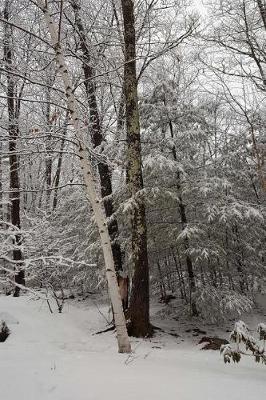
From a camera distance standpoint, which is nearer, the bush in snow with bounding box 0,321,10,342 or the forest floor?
the forest floor

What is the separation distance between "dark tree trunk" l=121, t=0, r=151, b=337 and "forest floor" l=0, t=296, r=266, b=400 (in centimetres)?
54

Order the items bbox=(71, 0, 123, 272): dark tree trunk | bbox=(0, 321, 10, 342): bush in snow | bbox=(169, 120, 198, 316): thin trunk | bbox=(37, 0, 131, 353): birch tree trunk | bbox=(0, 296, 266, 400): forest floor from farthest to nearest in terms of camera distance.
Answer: bbox=(71, 0, 123, 272): dark tree trunk < bbox=(169, 120, 198, 316): thin trunk < bbox=(0, 321, 10, 342): bush in snow < bbox=(37, 0, 131, 353): birch tree trunk < bbox=(0, 296, 266, 400): forest floor

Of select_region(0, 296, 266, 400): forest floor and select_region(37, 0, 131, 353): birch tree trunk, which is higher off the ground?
select_region(37, 0, 131, 353): birch tree trunk

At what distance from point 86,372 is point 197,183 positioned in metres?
6.28

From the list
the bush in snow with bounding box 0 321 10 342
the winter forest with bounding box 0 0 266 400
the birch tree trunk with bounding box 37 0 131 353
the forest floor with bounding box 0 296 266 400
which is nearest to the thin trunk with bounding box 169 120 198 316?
the winter forest with bounding box 0 0 266 400

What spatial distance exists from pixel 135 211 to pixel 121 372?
417 centimetres

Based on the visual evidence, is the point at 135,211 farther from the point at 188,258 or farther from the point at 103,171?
the point at 188,258

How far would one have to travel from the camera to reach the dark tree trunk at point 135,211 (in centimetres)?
831

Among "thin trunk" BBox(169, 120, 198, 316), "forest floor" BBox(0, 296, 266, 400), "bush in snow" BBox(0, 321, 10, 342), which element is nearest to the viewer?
"forest floor" BBox(0, 296, 266, 400)

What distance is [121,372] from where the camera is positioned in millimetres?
4754

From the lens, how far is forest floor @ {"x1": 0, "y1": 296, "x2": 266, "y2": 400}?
4004 millimetres

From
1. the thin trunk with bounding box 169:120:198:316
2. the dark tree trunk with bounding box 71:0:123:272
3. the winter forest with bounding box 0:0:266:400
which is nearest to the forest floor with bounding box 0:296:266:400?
the winter forest with bounding box 0:0:266:400

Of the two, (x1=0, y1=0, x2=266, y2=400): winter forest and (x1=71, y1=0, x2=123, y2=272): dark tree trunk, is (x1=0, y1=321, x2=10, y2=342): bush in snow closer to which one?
(x1=0, y1=0, x2=266, y2=400): winter forest

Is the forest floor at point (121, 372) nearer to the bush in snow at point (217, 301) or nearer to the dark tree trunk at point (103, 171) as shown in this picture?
the bush in snow at point (217, 301)
